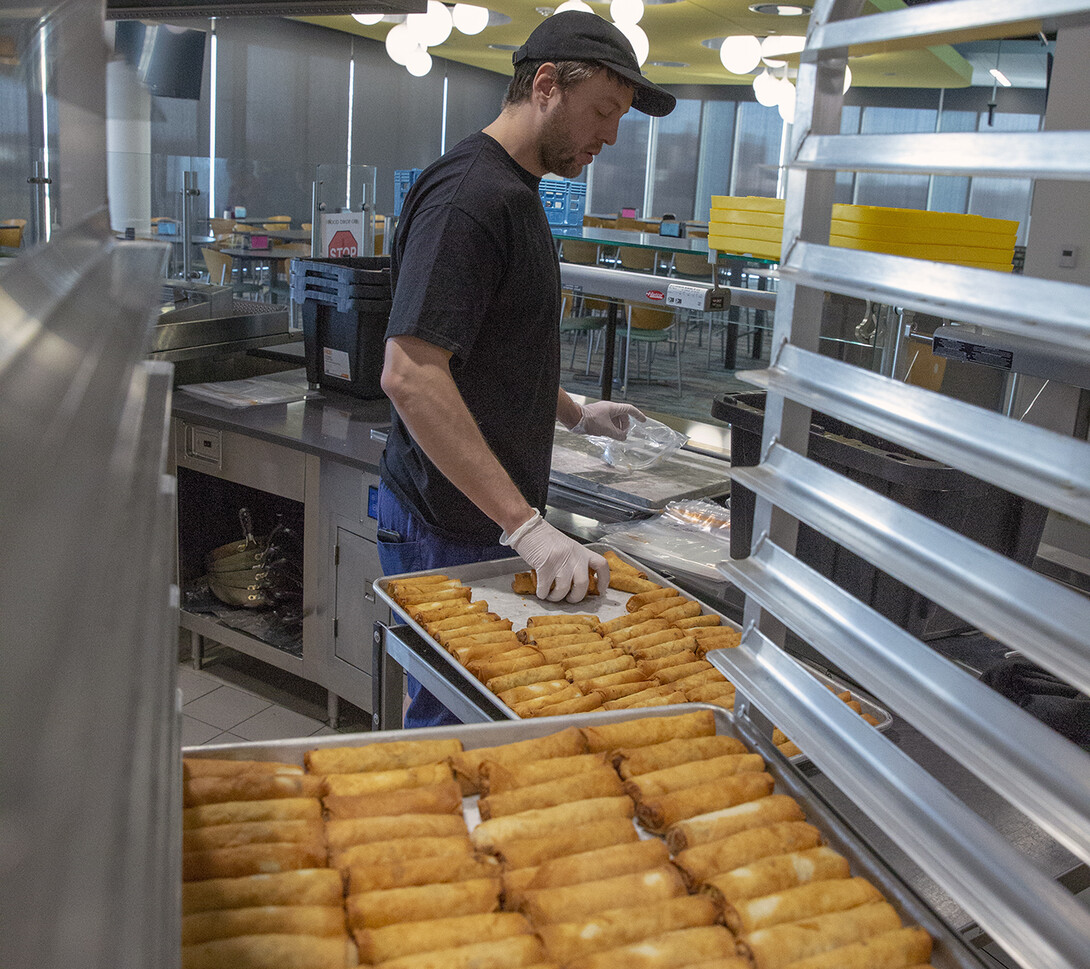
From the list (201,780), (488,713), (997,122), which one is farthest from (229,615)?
(997,122)

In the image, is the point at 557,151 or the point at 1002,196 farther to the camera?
the point at 1002,196

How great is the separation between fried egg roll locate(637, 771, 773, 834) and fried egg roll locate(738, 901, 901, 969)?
175mm

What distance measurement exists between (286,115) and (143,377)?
44.0 ft

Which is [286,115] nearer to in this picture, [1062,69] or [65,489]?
[1062,69]

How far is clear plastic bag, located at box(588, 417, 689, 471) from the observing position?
2.95 m

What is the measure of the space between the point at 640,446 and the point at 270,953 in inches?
91.9

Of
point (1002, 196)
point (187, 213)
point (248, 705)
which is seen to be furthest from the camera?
point (1002, 196)

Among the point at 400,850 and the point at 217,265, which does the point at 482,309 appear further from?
the point at 217,265

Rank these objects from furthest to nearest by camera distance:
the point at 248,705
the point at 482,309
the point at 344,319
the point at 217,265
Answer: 1. the point at 217,265
2. the point at 248,705
3. the point at 344,319
4. the point at 482,309

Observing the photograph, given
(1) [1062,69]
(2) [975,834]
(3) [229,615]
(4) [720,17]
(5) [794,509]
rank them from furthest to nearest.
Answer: (4) [720,17] → (1) [1062,69] → (3) [229,615] → (5) [794,509] → (2) [975,834]

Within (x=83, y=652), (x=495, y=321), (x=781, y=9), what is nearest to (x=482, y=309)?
(x=495, y=321)

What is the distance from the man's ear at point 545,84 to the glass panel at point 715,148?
14.5 metres

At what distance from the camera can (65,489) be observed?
47cm

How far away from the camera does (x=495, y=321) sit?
209 cm
